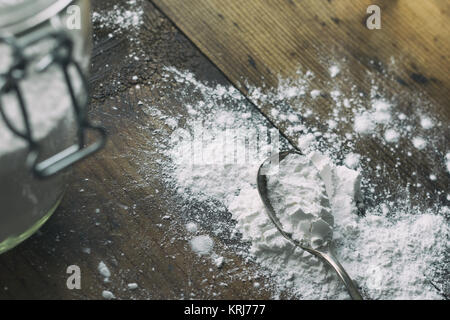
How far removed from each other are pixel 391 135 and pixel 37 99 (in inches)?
17.7

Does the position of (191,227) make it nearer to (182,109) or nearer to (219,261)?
(219,261)

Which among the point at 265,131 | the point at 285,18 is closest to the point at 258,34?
the point at 285,18

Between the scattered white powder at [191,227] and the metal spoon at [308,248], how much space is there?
83mm

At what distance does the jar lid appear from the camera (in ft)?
1.35

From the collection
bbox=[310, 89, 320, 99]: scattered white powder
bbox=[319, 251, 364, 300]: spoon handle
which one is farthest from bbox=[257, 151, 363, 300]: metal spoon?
bbox=[310, 89, 320, 99]: scattered white powder

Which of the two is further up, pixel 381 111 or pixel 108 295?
pixel 381 111

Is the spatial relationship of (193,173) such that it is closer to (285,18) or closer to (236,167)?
(236,167)

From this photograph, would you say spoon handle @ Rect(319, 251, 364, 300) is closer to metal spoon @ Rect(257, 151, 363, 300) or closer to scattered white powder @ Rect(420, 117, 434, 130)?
metal spoon @ Rect(257, 151, 363, 300)

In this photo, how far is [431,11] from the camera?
2.65 feet

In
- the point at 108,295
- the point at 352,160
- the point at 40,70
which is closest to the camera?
the point at 40,70

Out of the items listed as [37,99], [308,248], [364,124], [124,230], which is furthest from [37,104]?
[364,124]

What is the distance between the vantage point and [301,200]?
614 millimetres

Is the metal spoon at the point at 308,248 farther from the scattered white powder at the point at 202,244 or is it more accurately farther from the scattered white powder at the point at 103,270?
the scattered white powder at the point at 103,270

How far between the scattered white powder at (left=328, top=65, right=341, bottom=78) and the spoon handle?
0.26 meters
